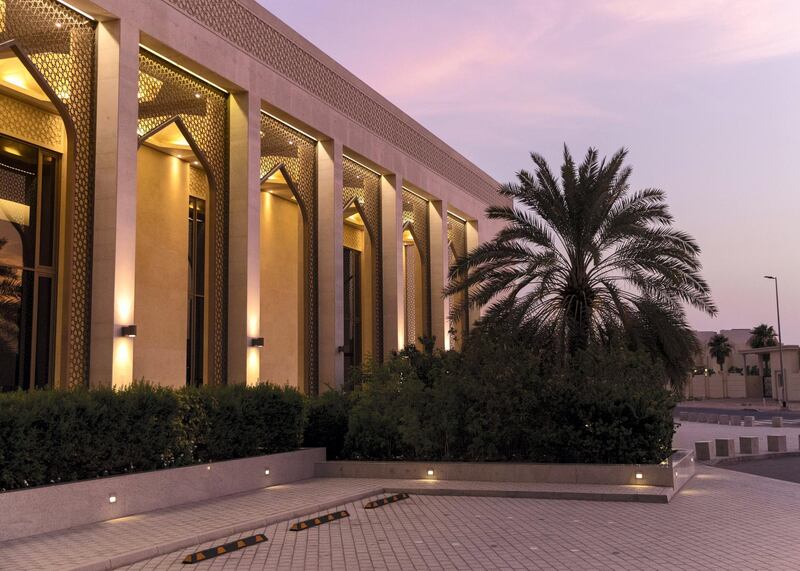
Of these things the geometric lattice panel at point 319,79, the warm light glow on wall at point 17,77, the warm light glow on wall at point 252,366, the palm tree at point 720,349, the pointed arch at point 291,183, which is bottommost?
the warm light glow on wall at point 252,366

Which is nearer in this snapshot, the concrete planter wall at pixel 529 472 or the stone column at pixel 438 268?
the concrete planter wall at pixel 529 472

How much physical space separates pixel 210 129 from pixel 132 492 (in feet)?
31.7

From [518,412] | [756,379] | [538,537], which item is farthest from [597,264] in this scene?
[756,379]

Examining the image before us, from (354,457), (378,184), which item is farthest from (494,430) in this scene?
(378,184)

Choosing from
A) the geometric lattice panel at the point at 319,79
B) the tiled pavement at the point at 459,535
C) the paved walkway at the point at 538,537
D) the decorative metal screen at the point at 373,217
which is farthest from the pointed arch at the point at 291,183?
the paved walkway at the point at 538,537

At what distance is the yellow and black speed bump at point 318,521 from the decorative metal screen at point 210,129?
7809mm

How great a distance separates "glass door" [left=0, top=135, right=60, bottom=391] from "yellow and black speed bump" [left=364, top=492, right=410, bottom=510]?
23.0 ft

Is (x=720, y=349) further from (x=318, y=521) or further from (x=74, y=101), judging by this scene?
(x=318, y=521)

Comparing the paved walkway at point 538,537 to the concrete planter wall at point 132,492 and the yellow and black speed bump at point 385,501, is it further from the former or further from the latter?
the concrete planter wall at point 132,492

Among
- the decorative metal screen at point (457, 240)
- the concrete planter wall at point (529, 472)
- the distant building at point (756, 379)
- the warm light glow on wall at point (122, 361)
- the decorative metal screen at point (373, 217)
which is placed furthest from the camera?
the distant building at point (756, 379)

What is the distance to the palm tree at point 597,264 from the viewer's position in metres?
17.0

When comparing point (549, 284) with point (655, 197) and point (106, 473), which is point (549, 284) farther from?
point (106, 473)

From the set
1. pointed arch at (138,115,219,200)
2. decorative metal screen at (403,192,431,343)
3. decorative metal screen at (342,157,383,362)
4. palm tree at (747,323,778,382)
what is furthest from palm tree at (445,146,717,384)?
palm tree at (747,323,778,382)

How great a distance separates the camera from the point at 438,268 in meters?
28.9
